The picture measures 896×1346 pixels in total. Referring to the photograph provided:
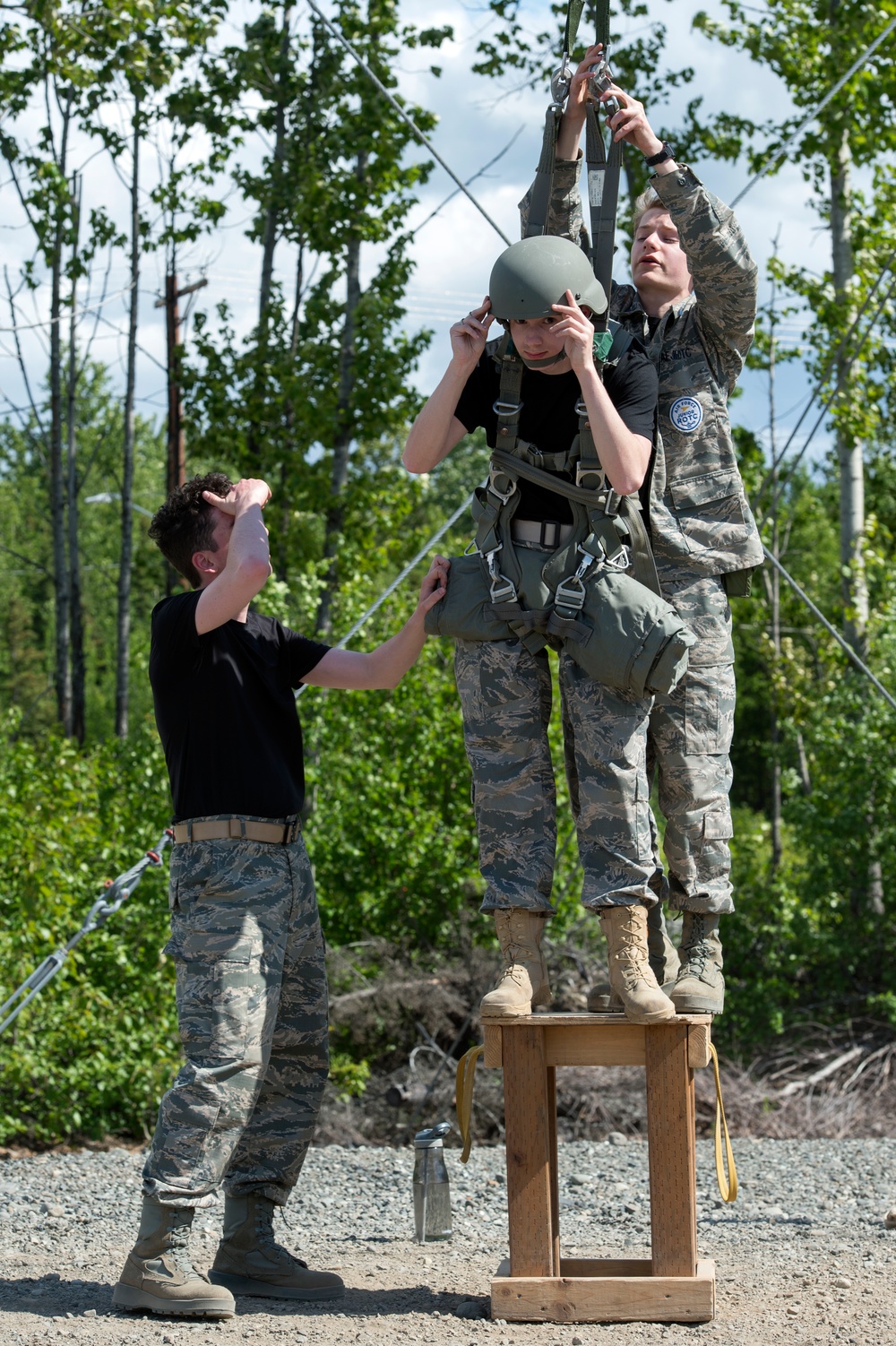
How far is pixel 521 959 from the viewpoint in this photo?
147 inches

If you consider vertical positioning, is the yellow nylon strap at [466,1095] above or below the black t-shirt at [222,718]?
below

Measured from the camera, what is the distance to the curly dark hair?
13.5 ft

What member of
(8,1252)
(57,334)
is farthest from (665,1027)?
(57,334)

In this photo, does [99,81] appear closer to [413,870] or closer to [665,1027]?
[413,870]

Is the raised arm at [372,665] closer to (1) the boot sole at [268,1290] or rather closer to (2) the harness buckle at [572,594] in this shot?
(2) the harness buckle at [572,594]

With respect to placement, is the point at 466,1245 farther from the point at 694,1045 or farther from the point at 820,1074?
the point at 820,1074

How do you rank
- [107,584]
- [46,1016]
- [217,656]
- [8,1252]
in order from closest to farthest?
[217,656] < [8,1252] < [46,1016] < [107,584]

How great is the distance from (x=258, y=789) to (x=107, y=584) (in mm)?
35366

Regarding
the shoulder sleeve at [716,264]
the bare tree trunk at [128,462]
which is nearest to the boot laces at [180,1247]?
the shoulder sleeve at [716,264]

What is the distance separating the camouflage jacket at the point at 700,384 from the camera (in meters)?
4.02

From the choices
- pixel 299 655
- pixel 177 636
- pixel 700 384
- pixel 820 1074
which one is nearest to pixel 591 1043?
pixel 299 655

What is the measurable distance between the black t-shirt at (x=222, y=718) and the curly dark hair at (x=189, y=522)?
152 mm

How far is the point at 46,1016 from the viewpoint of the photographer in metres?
7.98

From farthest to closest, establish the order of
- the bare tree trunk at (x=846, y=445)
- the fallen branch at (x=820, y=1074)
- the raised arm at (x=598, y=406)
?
the bare tree trunk at (x=846, y=445)
the fallen branch at (x=820, y=1074)
the raised arm at (x=598, y=406)
